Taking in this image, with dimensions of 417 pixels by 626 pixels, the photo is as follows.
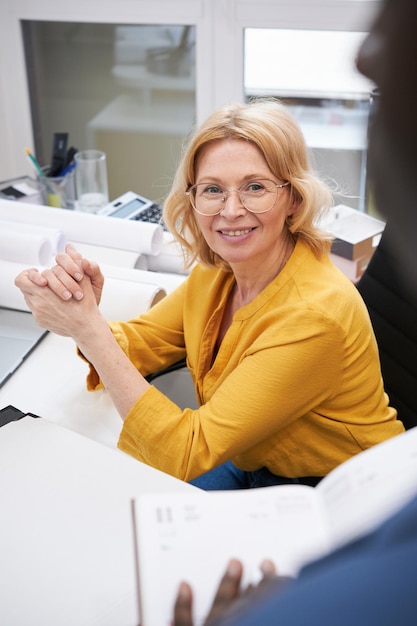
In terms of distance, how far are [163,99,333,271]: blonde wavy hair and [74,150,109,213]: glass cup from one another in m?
0.76

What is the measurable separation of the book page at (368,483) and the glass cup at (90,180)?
1573 mm

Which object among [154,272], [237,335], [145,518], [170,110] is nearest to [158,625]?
[145,518]

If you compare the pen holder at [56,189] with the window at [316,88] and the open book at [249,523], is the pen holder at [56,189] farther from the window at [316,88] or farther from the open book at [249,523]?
the open book at [249,523]

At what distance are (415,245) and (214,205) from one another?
0.95m

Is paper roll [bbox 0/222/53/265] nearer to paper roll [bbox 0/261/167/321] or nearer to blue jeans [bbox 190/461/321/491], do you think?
paper roll [bbox 0/261/167/321]

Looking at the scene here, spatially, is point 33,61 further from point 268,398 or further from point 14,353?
point 268,398

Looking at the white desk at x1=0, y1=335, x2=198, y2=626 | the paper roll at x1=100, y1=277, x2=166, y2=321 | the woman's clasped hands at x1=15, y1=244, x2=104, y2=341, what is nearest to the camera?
the white desk at x1=0, y1=335, x2=198, y2=626

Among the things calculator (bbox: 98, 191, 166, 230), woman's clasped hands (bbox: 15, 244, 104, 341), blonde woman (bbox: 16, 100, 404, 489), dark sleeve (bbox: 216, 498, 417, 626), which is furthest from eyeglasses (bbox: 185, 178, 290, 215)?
dark sleeve (bbox: 216, 498, 417, 626)

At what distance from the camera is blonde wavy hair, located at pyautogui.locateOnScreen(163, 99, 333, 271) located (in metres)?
1.38

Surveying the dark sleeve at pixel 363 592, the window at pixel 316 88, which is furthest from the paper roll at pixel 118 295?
the dark sleeve at pixel 363 592

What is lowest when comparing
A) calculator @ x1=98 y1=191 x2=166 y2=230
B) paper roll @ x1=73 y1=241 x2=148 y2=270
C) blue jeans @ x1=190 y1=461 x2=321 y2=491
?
blue jeans @ x1=190 y1=461 x2=321 y2=491

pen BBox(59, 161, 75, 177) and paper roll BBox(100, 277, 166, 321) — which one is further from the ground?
pen BBox(59, 161, 75, 177)

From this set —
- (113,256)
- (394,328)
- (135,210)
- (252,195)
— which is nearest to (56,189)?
(135,210)

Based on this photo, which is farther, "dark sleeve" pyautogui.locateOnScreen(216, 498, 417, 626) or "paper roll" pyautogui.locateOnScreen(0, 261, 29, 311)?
"paper roll" pyautogui.locateOnScreen(0, 261, 29, 311)
